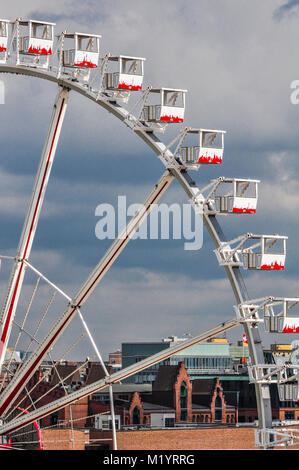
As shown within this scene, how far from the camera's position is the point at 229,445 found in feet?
377

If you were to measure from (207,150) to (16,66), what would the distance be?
1004 centimetres

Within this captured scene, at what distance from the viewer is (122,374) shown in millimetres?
46125

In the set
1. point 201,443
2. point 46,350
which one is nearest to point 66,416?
point 201,443

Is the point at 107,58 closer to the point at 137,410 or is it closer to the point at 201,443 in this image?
the point at 201,443

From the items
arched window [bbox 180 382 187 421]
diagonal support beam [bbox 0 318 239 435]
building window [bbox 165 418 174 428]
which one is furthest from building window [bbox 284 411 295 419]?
diagonal support beam [bbox 0 318 239 435]

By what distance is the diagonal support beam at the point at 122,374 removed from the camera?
43125mm

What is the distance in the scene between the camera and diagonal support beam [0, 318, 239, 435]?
141ft

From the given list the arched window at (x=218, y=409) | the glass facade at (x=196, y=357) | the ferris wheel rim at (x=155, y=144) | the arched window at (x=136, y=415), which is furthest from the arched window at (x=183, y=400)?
the ferris wheel rim at (x=155, y=144)

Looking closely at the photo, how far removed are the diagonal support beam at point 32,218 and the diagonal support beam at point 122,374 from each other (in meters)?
3.18

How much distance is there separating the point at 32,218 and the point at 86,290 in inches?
197

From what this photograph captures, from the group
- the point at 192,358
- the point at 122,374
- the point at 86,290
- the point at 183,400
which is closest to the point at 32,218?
the point at 86,290

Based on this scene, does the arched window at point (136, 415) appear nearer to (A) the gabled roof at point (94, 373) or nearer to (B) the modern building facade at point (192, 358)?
(A) the gabled roof at point (94, 373)

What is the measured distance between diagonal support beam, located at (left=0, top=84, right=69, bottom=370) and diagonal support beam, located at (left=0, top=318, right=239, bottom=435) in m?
3.18

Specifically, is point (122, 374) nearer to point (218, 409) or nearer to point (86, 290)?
point (86, 290)
